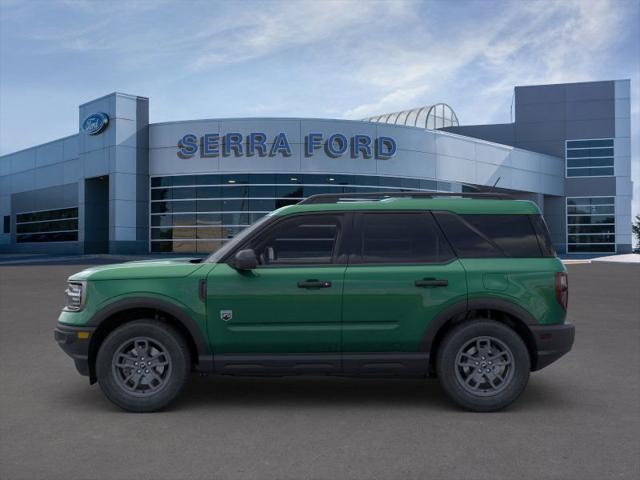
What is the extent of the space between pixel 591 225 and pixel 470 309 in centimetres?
4984

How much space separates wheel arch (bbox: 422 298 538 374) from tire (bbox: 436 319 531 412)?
11 centimetres

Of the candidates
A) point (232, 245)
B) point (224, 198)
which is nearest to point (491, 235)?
point (232, 245)

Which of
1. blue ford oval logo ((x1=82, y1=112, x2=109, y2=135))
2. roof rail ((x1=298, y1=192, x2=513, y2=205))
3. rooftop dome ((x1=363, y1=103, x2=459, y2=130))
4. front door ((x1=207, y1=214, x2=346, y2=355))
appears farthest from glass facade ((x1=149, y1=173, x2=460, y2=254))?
front door ((x1=207, y1=214, x2=346, y2=355))

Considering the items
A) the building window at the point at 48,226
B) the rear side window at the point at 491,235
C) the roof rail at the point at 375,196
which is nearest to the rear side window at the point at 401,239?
the rear side window at the point at 491,235

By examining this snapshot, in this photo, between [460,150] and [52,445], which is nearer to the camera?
[52,445]

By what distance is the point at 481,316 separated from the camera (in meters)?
5.36

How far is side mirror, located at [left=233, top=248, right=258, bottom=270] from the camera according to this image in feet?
16.4

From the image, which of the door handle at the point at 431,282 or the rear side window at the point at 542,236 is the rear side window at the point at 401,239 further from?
the rear side window at the point at 542,236

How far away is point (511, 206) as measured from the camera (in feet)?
17.9

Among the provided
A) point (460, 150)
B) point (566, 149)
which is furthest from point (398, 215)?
point (566, 149)

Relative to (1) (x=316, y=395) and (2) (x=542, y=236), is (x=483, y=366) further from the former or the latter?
(1) (x=316, y=395)

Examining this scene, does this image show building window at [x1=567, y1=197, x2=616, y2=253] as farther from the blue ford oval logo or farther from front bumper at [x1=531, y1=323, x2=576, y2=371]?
front bumper at [x1=531, y1=323, x2=576, y2=371]

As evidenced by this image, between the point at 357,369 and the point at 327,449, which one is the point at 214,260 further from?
the point at 327,449

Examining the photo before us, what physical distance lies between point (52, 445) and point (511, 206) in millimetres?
4185
